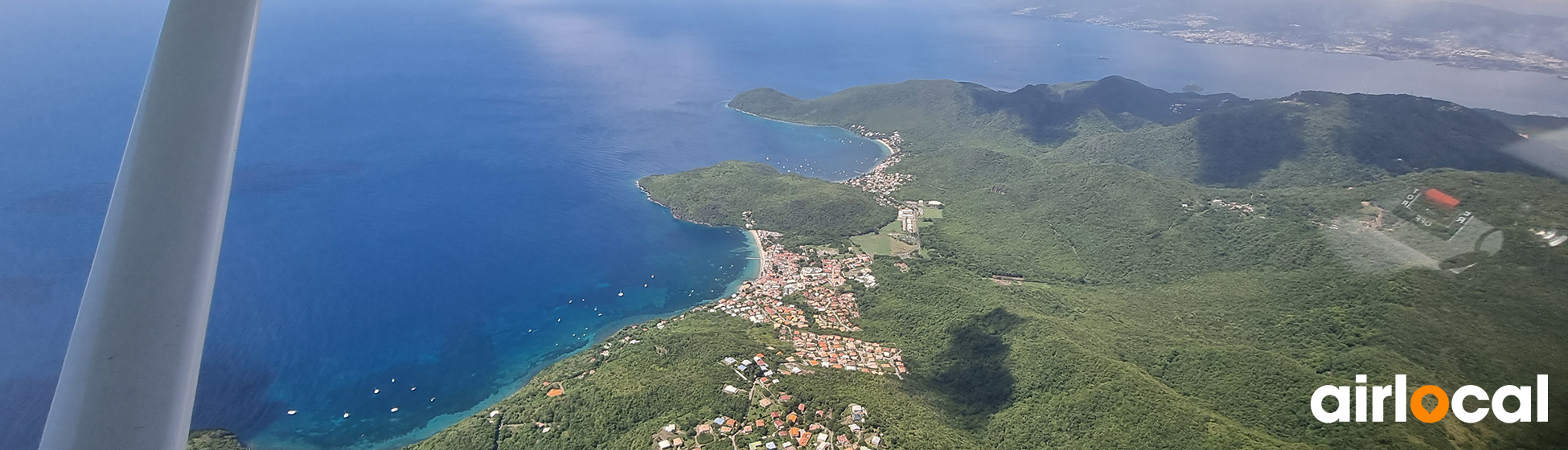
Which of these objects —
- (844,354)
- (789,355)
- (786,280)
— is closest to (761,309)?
(786,280)

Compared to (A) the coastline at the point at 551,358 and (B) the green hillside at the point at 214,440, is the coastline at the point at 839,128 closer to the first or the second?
(A) the coastline at the point at 551,358

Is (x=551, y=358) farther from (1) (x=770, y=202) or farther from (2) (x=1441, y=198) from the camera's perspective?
(2) (x=1441, y=198)

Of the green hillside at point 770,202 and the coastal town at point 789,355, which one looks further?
the green hillside at point 770,202

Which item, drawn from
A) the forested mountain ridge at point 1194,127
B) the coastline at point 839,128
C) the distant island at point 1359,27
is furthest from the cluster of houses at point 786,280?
the distant island at point 1359,27

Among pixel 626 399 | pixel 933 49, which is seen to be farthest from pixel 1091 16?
pixel 626 399

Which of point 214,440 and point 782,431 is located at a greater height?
point 782,431

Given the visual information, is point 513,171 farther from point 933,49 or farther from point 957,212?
point 933,49

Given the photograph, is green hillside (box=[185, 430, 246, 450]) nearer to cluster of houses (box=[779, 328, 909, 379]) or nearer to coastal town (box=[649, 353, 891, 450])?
coastal town (box=[649, 353, 891, 450])
